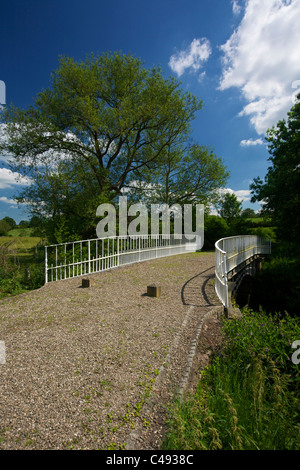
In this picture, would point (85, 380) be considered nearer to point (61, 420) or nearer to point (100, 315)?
point (61, 420)

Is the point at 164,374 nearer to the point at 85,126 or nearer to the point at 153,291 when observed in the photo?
the point at 153,291

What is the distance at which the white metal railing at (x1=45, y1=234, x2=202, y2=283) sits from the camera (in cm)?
814

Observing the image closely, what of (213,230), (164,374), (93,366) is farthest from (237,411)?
(213,230)

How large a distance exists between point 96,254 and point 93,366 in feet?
19.8

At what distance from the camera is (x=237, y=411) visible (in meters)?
2.51

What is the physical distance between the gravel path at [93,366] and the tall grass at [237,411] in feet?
0.76

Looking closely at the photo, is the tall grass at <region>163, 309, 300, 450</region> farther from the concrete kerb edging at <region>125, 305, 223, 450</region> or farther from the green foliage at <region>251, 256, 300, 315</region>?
the green foliage at <region>251, 256, 300, 315</region>

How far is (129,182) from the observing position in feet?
58.4

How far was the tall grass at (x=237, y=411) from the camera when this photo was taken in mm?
2104

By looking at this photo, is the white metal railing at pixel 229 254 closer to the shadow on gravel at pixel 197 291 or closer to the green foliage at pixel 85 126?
the shadow on gravel at pixel 197 291

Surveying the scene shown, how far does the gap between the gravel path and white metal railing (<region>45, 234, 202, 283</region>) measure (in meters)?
2.10
